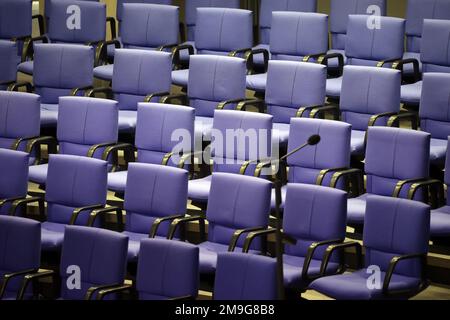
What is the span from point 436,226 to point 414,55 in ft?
3.28

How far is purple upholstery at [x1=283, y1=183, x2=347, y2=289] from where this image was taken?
2.05 metres

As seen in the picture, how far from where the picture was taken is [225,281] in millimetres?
1851

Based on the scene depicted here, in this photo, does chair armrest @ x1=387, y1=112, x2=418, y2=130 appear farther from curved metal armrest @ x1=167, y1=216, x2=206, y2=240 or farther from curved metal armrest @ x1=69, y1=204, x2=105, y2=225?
curved metal armrest @ x1=69, y1=204, x2=105, y2=225

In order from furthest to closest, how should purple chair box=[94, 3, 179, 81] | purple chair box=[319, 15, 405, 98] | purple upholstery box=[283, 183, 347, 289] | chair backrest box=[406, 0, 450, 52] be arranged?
1. purple chair box=[94, 3, 179, 81]
2. chair backrest box=[406, 0, 450, 52]
3. purple chair box=[319, 15, 405, 98]
4. purple upholstery box=[283, 183, 347, 289]

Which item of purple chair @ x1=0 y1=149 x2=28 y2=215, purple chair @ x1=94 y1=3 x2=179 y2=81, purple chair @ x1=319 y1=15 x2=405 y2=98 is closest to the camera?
purple chair @ x1=0 y1=149 x2=28 y2=215

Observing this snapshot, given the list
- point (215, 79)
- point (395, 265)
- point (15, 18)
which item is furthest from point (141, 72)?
point (395, 265)

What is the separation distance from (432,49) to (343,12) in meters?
0.40

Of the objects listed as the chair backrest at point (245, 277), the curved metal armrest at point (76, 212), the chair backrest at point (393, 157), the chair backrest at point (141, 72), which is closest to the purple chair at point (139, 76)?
the chair backrest at point (141, 72)

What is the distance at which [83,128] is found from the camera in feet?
8.30

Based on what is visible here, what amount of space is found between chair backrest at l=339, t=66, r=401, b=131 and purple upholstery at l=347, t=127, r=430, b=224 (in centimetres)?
24

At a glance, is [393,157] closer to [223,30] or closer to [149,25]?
[223,30]

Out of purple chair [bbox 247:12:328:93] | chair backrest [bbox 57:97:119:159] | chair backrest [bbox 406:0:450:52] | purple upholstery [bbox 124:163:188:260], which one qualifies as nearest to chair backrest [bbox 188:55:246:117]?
purple chair [bbox 247:12:328:93]

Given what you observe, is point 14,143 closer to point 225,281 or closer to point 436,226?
point 225,281
